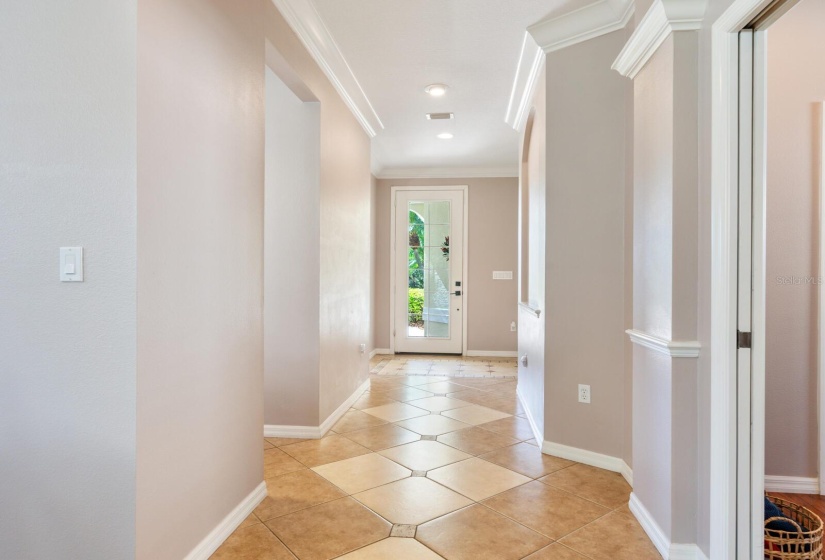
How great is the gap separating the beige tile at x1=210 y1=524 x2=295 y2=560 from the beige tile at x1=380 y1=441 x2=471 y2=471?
38.7 inches

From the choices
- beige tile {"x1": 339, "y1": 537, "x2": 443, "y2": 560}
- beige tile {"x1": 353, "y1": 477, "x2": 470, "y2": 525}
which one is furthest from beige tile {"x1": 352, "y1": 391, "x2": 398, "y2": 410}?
beige tile {"x1": 339, "y1": 537, "x2": 443, "y2": 560}

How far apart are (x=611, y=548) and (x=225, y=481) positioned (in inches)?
62.1

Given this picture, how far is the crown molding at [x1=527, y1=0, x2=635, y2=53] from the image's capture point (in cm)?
269

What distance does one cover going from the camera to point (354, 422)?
3.77 meters

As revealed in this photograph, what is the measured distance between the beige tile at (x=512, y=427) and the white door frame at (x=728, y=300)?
1.73 metres

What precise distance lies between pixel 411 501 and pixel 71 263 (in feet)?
5.81

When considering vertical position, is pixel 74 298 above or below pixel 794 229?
below

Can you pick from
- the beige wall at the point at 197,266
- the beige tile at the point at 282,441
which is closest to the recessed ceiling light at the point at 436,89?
the beige wall at the point at 197,266

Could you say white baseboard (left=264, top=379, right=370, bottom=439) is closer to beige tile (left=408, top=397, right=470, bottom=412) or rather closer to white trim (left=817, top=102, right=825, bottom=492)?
beige tile (left=408, top=397, right=470, bottom=412)

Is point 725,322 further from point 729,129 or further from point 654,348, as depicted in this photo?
point 729,129

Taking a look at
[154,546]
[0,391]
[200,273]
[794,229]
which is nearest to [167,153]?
[200,273]

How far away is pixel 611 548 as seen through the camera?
6.64 feet

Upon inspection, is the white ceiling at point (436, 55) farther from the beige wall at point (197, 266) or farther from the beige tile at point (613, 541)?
the beige tile at point (613, 541)

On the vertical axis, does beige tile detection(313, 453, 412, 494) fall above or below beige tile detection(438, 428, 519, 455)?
above
